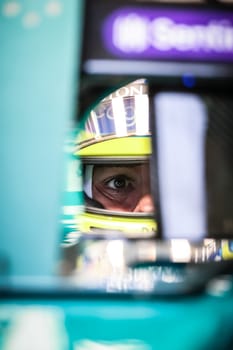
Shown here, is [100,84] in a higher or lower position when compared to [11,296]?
higher

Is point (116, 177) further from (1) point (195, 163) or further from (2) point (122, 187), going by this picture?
(1) point (195, 163)

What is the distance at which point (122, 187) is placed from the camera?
1.44 m

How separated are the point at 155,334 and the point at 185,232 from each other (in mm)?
213

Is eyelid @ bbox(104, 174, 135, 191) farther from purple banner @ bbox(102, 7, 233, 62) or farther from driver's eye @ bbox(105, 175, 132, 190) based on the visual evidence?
purple banner @ bbox(102, 7, 233, 62)

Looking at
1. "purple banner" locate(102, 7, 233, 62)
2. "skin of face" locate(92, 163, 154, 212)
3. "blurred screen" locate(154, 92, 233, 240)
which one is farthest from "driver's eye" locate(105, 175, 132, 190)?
"purple banner" locate(102, 7, 233, 62)

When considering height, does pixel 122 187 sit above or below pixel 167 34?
below

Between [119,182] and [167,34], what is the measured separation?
33cm

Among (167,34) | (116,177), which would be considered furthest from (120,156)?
(167,34)

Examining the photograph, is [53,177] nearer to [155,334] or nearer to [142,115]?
[142,115]

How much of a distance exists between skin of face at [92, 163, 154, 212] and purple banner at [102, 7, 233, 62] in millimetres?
240

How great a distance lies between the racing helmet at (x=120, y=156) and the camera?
136 cm

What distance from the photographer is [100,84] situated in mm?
1323

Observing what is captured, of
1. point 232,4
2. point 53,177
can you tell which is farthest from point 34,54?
point 232,4

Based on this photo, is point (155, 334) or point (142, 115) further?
point (142, 115)
